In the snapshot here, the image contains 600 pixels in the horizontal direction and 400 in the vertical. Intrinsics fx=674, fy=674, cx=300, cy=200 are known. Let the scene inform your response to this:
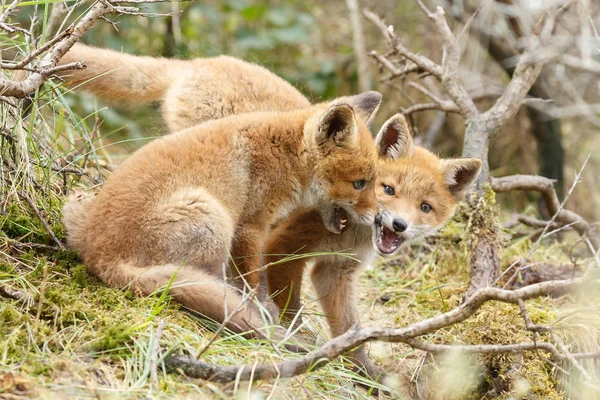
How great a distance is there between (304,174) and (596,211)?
5515 mm

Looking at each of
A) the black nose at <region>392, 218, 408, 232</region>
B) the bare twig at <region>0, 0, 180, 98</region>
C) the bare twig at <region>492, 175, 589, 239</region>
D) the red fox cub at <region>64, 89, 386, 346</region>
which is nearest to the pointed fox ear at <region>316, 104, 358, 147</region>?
the red fox cub at <region>64, 89, 386, 346</region>

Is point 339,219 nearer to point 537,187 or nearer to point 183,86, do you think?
point 183,86

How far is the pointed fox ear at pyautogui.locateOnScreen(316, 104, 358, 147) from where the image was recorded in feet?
14.4

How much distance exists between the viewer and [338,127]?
14.6 ft

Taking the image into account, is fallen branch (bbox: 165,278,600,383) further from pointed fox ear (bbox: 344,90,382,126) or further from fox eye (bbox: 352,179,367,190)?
pointed fox ear (bbox: 344,90,382,126)

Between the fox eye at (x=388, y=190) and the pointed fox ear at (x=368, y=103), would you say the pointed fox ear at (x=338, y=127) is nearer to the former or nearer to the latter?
the fox eye at (x=388, y=190)

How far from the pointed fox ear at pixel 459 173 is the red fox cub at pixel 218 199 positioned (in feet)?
2.33

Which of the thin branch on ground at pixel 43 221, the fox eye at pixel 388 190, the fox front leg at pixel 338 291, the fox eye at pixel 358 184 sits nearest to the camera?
the thin branch on ground at pixel 43 221

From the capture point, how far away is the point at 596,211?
28.0ft

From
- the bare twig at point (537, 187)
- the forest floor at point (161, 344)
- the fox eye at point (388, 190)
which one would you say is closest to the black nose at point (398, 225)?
the fox eye at point (388, 190)

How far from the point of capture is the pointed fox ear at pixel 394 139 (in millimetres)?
4879

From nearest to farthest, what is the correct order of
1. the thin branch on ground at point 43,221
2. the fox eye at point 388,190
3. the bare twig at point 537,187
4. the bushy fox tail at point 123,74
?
the thin branch on ground at point 43,221 < the fox eye at point 388,190 < the bushy fox tail at point 123,74 < the bare twig at point 537,187

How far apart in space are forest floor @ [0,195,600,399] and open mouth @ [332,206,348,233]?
0.68m

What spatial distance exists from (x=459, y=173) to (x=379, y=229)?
85 cm
